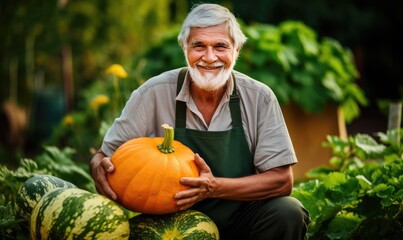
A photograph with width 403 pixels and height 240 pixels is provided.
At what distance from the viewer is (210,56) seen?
3.28 metres

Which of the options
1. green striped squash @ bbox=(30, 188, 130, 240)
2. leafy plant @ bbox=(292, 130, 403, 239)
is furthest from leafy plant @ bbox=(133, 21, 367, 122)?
green striped squash @ bbox=(30, 188, 130, 240)

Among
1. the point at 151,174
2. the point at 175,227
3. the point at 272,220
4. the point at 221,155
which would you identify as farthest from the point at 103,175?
the point at 272,220

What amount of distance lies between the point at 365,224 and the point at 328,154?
271 centimetres

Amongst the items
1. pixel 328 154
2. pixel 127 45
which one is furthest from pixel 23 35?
pixel 328 154

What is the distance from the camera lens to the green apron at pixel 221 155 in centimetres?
323

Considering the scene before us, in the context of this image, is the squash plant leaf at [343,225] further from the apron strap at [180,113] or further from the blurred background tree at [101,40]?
the blurred background tree at [101,40]

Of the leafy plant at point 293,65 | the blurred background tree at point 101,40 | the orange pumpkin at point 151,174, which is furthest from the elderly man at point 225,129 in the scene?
the blurred background tree at point 101,40

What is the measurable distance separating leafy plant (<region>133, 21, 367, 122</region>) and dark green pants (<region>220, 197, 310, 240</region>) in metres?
2.75

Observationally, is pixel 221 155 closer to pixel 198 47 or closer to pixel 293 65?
pixel 198 47

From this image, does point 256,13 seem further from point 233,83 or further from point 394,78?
point 233,83

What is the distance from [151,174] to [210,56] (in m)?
0.68

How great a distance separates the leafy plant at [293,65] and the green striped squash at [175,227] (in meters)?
2.98

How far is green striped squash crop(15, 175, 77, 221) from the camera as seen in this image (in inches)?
124

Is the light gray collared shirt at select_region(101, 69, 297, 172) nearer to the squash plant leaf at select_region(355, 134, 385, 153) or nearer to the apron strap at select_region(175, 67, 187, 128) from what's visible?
the apron strap at select_region(175, 67, 187, 128)
